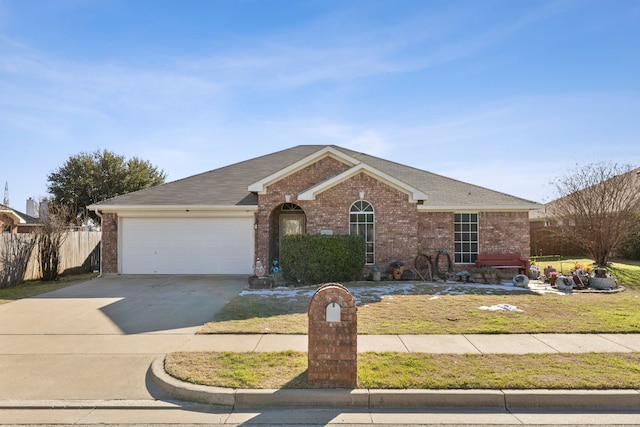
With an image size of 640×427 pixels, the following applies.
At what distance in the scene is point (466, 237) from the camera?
1570cm

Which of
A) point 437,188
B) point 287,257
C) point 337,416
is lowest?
point 337,416

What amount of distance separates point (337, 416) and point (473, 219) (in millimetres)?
12517

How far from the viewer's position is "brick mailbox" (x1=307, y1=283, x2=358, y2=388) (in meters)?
5.11

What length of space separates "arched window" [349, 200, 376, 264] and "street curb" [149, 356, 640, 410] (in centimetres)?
981

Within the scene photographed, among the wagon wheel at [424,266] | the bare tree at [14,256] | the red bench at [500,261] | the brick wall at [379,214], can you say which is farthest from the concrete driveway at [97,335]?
the red bench at [500,261]

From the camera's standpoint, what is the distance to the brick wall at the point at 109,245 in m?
15.8

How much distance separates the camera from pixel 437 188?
1722cm

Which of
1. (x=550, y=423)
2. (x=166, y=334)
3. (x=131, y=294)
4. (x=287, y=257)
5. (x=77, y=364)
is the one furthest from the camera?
(x=287, y=257)

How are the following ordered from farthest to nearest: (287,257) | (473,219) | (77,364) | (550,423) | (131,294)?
(473,219), (287,257), (131,294), (77,364), (550,423)

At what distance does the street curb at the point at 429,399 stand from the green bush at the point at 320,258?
25.9 ft

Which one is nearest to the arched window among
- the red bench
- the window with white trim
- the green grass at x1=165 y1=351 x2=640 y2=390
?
the window with white trim

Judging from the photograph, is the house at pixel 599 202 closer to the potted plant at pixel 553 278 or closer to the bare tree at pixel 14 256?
the potted plant at pixel 553 278

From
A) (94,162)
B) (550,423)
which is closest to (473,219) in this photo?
(550,423)

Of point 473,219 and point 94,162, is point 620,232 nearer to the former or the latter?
point 473,219
